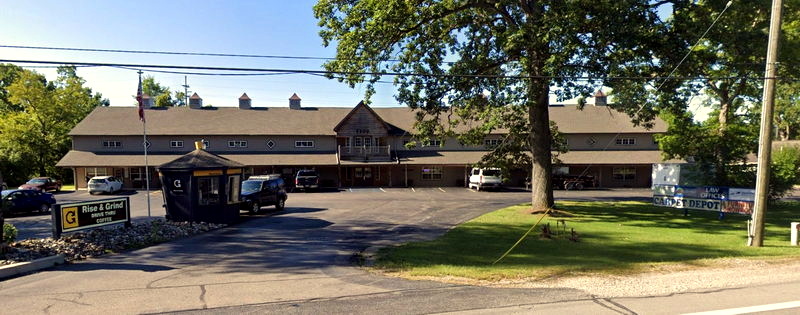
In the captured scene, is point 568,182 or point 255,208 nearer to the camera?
point 255,208

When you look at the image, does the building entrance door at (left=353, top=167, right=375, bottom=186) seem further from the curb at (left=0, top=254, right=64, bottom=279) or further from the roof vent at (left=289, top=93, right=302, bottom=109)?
the curb at (left=0, top=254, right=64, bottom=279)

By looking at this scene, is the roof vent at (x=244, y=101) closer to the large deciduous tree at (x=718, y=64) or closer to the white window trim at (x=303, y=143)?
the white window trim at (x=303, y=143)

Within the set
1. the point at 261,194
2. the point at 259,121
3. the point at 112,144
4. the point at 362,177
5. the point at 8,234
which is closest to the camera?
the point at 8,234

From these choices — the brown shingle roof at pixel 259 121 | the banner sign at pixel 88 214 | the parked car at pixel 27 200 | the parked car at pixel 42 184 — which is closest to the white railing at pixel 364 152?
the brown shingle roof at pixel 259 121

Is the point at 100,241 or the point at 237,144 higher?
the point at 237,144

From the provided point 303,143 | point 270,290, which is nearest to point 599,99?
point 303,143

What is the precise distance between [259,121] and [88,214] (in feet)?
101

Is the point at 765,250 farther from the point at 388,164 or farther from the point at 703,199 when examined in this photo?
the point at 388,164

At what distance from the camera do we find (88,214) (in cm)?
1379

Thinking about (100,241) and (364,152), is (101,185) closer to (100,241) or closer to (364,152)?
(364,152)

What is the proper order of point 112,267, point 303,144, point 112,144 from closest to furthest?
point 112,267 → point 112,144 → point 303,144

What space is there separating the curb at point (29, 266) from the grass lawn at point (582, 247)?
8.13m

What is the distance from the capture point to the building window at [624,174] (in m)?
42.8

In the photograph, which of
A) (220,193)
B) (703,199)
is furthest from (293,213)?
(703,199)
